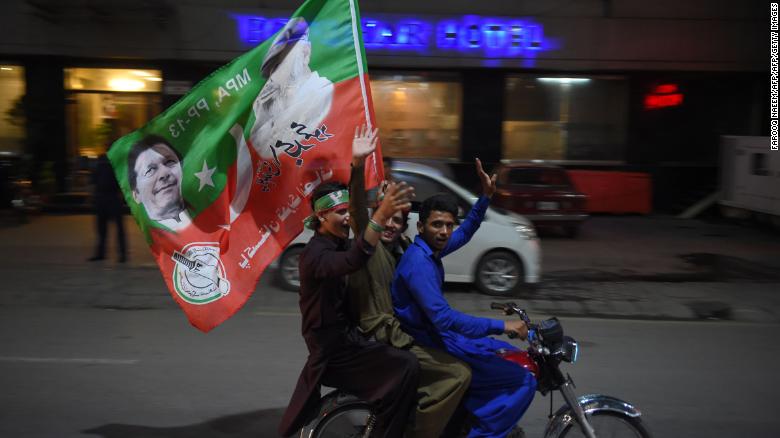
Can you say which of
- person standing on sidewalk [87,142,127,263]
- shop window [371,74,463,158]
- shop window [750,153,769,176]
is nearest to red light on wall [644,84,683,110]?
shop window [750,153,769,176]

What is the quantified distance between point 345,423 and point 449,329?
834 mm

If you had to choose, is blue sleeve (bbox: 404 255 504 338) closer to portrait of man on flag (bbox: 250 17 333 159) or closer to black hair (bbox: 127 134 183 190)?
portrait of man on flag (bbox: 250 17 333 159)

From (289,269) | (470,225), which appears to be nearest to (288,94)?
(470,225)

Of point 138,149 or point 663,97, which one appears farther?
point 663,97

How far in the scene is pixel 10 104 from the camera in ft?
56.8

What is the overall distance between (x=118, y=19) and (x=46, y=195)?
4206 mm

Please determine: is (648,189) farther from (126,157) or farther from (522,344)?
(126,157)

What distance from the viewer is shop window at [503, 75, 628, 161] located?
1814cm

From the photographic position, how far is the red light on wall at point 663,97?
59.8ft

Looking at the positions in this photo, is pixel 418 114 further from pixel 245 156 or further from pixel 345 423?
pixel 345 423

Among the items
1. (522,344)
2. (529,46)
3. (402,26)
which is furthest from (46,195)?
(522,344)

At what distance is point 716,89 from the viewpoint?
18562mm

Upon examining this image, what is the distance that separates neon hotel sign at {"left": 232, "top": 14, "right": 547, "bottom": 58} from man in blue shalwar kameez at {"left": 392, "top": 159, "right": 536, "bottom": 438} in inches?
548

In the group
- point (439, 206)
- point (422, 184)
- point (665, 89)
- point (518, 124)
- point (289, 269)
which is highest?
point (665, 89)
